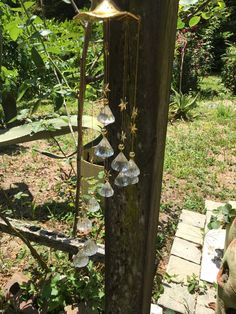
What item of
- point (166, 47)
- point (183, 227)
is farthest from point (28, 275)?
point (166, 47)

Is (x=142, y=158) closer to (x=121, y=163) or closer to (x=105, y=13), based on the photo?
(x=121, y=163)

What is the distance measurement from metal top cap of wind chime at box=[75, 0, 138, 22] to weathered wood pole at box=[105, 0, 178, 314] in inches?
3.4

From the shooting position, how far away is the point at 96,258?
1901mm

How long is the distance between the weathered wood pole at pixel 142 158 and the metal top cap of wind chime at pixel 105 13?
9cm

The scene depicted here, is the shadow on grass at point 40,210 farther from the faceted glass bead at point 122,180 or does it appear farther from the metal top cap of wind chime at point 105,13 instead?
the metal top cap of wind chime at point 105,13

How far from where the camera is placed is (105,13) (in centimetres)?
77

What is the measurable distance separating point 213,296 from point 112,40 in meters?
1.89

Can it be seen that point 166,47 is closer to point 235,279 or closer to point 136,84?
point 136,84

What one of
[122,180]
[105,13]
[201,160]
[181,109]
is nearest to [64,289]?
[122,180]

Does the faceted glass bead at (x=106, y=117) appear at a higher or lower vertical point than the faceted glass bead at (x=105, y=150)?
higher

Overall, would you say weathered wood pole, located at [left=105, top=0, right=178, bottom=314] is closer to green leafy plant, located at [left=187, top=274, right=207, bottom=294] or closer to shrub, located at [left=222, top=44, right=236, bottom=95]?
green leafy plant, located at [left=187, top=274, right=207, bottom=294]

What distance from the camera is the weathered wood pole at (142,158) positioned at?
0.89 m

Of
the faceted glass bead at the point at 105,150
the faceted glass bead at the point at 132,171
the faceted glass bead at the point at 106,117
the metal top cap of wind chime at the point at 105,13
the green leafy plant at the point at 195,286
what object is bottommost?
the green leafy plant at the point at 195,286

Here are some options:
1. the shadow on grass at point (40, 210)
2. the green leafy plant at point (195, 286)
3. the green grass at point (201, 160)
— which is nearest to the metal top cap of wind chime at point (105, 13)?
the green leafy plant at point (195, 286)
